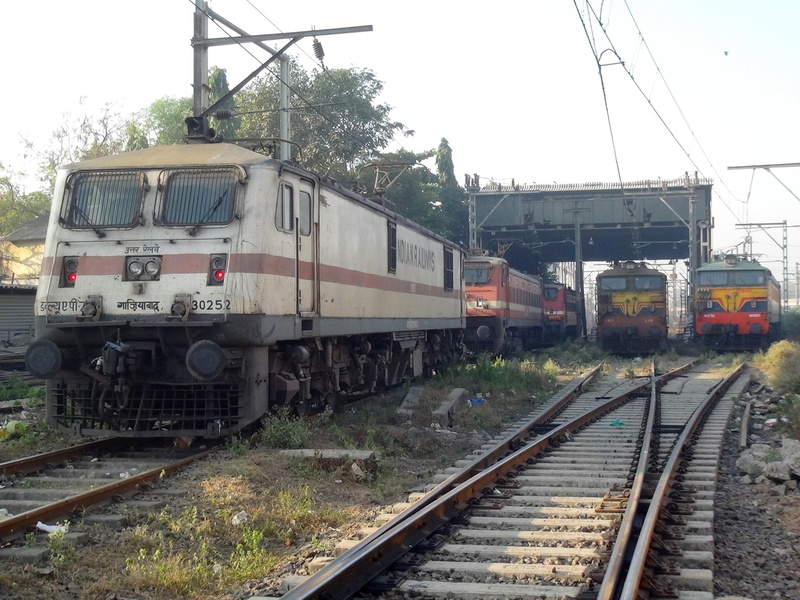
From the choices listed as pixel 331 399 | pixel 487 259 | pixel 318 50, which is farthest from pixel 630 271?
pixel 331 399

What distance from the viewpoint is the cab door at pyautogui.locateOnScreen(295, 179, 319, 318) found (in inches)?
408

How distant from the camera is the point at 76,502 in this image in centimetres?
673

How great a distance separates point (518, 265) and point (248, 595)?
47.0 meters

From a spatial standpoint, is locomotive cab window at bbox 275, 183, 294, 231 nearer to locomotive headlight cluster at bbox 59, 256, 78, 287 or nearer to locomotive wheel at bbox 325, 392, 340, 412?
locomotive headlight cluster at bbox 59, 256, 78, 287

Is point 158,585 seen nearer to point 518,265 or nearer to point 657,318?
point 657,318

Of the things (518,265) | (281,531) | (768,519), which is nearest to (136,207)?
(281,531)

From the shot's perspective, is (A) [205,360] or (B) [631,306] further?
(B) [631,306]

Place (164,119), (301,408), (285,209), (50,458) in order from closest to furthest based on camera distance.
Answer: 1. (50,458)
2. (285,209)
3. (301,408)
4. (164,119)

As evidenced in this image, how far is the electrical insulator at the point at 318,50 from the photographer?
16.9 meters

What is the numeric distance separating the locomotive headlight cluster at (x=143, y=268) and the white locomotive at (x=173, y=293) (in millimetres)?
14

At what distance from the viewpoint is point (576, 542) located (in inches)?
237

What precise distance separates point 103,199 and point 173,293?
1533 mm

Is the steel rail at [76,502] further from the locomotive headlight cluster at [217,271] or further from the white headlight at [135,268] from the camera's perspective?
the white headlight at [135,268]

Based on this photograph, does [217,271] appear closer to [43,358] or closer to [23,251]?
[43,358]
